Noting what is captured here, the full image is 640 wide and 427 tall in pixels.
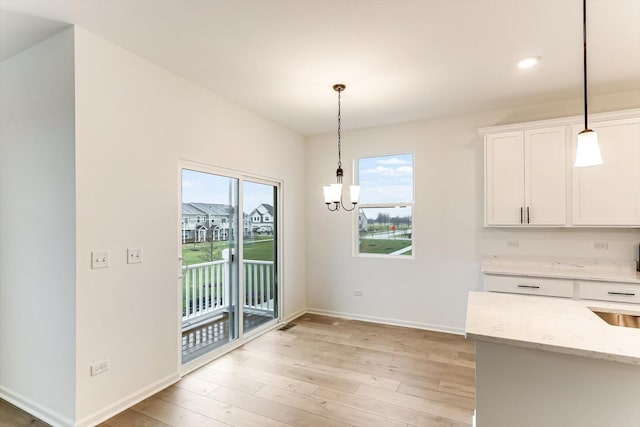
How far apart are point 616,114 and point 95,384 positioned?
512 cm

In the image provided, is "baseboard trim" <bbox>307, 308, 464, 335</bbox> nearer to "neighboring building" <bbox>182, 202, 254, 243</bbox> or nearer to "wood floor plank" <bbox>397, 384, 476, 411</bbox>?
"wood floor plank" <bbox>397, 384, 476, 411</bbox>

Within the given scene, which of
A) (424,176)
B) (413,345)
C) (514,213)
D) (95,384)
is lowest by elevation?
(413,345)

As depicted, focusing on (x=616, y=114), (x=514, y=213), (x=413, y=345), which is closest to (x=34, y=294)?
(x=413, y=345)

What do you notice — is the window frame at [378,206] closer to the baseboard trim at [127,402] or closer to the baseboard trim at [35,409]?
the baseboard trim at [127,402]

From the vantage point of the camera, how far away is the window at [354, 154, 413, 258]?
4412mm

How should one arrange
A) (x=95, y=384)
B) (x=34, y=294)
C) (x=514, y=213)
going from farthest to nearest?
(x=514, y=213) < (x=34, y=294) < (x=95, y=384)

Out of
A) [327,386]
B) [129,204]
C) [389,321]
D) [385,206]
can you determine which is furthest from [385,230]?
[129,204]

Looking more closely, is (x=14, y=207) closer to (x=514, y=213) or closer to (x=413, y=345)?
(x=413, y=345)

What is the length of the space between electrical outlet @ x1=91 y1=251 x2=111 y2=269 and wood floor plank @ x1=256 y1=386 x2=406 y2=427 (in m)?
1.60

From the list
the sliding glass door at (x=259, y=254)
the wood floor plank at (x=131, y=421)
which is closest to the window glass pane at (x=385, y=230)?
the sliding glass door at (x=259, y=254)

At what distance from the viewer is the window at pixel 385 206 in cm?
441

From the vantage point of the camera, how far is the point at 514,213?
137 inches

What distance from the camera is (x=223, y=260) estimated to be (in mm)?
3586

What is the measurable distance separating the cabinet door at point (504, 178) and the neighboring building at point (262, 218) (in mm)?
2760
